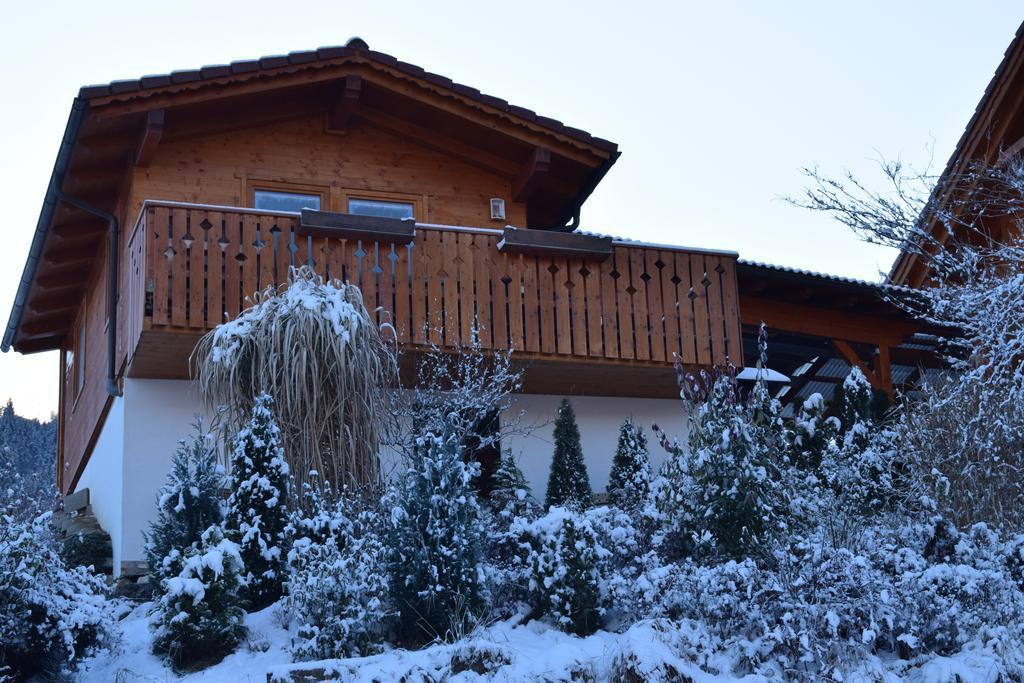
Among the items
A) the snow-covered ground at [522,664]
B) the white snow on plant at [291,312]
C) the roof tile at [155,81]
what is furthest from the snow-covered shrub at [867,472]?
the roof tile at [155,81]

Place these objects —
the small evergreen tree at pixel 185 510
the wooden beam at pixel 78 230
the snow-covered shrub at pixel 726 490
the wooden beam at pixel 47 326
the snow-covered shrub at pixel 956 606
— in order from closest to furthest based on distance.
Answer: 1. the snow-covered shrub at pixel 956 606
2. the snow-covered shrub at pixel 726 490
3. the small evergreen tree at pixel 185 510
4. the wooden beam at pixel 78 230
5. the wooden beam at pixel 47 326

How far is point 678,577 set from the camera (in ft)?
25.4

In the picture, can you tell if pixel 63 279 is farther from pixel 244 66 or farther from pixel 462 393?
pixel 462 393

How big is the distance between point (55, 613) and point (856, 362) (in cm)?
1108

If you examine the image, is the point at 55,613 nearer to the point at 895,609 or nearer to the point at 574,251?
the point at 895,609

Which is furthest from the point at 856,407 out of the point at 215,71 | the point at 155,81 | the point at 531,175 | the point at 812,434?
the point at 155,81

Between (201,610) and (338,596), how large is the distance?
0.82m

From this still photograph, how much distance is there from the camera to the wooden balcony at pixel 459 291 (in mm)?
11203

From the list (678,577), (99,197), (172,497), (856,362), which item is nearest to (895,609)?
(678,577)

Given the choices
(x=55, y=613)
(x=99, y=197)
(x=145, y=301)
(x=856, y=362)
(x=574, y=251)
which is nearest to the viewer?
(x=55, y=613)

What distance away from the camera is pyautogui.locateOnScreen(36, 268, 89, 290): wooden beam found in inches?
629

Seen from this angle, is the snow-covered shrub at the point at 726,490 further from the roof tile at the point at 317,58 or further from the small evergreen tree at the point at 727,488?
the roof tile at the point at 317,58

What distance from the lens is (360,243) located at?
1186cm

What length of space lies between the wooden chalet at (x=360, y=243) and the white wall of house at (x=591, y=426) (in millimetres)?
26
